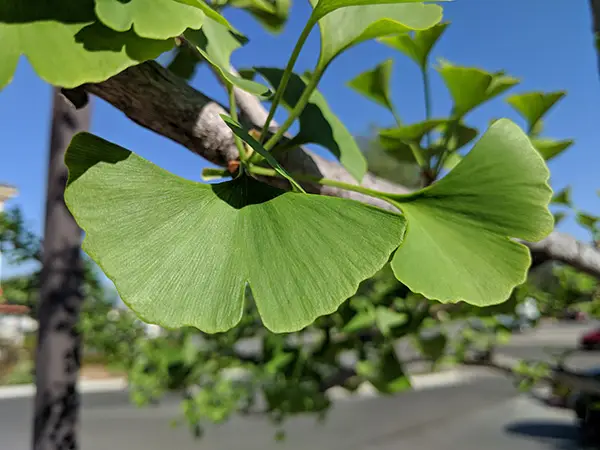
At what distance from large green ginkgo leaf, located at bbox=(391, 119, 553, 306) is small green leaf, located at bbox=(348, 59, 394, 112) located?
0.17 meters

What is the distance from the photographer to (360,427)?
3.60 meters

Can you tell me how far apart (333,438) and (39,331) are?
116 inches

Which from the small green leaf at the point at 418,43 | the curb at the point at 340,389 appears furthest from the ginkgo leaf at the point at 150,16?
the curb at the point at 340,389

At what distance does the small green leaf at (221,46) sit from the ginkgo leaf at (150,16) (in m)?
0.01

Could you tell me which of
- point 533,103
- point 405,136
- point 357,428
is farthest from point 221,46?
point 357,428

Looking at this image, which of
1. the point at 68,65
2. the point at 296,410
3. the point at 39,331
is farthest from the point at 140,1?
the point at 39,331

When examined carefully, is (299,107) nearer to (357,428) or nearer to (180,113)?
(180,113)

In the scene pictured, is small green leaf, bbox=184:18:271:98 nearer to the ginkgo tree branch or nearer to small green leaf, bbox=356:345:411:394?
the ginkgo tree branch

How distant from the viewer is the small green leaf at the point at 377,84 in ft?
1.23

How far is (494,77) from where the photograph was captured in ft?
1.02

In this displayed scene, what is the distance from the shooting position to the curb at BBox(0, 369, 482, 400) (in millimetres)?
4602

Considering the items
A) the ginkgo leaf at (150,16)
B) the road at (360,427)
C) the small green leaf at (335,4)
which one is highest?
the small green leaf at (335,4)

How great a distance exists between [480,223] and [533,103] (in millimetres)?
216

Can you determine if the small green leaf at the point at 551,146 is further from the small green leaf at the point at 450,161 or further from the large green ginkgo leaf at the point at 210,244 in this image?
the large green ginkgo leaf at the point at 210,244
